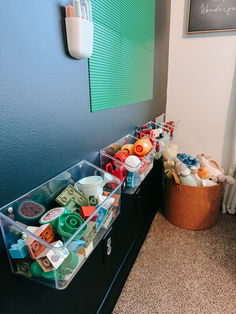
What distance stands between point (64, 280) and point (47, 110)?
577 millimetres

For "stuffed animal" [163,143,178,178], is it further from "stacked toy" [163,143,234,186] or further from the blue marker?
the blue marker

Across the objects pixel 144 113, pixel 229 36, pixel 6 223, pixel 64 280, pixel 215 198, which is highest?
pixel 229 36

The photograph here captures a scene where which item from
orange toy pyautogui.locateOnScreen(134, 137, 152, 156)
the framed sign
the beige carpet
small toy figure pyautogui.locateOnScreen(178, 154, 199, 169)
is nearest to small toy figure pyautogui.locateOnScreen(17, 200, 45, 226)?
orange toy pyautogui.locateOnScreen(134, 137, 152, 156)

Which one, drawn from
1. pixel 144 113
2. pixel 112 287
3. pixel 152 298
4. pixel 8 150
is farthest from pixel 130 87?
pixel 152 298

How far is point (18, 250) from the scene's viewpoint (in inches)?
25.1

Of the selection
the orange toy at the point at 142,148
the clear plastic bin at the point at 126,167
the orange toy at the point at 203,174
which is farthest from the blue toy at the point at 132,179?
the orange toy at the point at 203,174

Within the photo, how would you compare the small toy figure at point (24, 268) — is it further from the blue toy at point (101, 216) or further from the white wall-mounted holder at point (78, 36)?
the white wall-mounted holder at point (78, 36)

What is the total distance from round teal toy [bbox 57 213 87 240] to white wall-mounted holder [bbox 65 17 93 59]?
2.07ft

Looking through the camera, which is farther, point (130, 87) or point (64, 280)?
point (130, 87)

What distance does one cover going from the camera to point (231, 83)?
2.30 metres

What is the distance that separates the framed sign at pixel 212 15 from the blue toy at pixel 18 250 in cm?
253

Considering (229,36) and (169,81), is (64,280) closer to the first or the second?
(169,81)

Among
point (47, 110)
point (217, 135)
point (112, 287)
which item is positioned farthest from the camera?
point (217, 135)

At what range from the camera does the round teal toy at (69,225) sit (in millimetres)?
687
